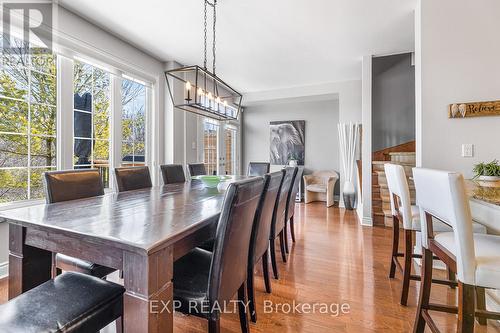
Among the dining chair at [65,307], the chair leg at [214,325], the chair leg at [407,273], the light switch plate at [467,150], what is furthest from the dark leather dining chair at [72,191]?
the light switch plate at [467,150]

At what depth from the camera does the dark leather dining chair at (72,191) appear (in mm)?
1486

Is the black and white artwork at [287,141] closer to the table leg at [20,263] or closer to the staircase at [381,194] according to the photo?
the staircase at [381,194]

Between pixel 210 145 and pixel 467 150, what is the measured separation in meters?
4.30

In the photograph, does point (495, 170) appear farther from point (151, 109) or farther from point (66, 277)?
point (151, 109)

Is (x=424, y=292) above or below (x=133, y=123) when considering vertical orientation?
below

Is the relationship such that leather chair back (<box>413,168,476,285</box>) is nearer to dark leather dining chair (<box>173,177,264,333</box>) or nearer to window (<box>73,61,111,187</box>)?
Answer: dark leather dining chair (<box>173,177,264,333</box>)

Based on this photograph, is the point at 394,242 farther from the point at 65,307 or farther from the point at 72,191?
the point at 72,191

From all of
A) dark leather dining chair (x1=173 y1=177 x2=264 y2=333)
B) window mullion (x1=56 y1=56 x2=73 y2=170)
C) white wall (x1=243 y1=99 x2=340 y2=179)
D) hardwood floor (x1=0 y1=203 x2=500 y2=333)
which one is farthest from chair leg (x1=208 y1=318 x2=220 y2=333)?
white wall (x1=243 y1=99 x2=340 y2=179)

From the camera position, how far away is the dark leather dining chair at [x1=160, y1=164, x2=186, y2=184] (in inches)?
115

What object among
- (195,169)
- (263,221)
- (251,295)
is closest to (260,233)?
(263,221)

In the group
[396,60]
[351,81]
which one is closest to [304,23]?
[396,60]

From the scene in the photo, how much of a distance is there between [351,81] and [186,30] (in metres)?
3.38

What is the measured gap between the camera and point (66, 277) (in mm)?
1109

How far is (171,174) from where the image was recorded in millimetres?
3037
